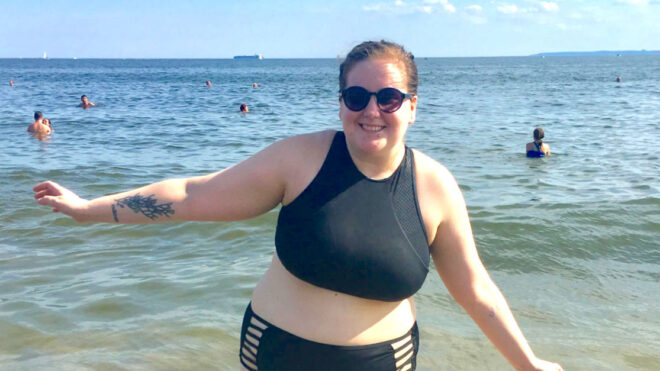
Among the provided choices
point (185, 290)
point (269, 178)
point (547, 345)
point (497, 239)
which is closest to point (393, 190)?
point (269, 178)

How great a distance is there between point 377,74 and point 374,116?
0.16 m

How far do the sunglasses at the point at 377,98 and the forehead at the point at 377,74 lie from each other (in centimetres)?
2

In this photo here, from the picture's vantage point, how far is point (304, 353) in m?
2.35

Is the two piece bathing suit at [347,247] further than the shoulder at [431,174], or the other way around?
the shoulder at [431,174]

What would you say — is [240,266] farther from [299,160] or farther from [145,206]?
[299,160]

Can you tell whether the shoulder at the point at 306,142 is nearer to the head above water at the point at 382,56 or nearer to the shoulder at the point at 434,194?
the head above water at the point at 382,56

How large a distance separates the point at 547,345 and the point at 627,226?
425 cm

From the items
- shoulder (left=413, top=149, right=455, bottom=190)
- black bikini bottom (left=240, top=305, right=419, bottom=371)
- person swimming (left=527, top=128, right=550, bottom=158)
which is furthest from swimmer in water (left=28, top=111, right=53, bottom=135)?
shoulder (left=413, top=149, right=455, bottom=190)

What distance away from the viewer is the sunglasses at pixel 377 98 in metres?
2.29

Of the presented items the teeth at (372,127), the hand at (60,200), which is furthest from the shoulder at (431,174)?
the hand at (60,200)

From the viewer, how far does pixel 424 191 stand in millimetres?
2377

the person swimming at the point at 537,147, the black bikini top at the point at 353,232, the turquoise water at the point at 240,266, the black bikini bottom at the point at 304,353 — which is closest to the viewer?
the black bikini top at the point at 353,232

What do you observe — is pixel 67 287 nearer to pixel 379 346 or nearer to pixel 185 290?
pixel 185 290

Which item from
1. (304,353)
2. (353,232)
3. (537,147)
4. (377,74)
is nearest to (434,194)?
(353,232)
